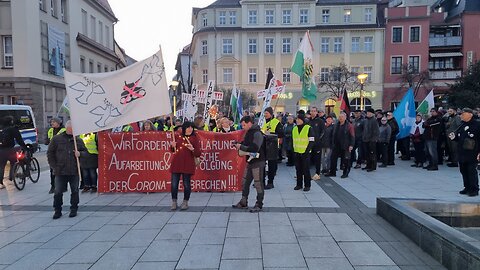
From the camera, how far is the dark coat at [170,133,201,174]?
7.09 metres

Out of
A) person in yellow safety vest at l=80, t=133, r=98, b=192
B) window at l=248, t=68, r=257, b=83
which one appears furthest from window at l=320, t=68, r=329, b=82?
person in yellow safety vest at l=80, t=133, r=98, b=192

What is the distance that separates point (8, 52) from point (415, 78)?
4382cm

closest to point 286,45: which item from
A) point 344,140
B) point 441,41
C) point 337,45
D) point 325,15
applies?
point 325,15

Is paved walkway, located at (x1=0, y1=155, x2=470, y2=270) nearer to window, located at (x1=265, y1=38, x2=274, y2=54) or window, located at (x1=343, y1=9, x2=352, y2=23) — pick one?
window, located at (x1=265, y1=38, x2=274, y2=54)

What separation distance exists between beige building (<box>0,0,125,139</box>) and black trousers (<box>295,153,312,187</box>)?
61.8 ft

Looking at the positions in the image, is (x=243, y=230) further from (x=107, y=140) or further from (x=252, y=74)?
(x=252, y=74)

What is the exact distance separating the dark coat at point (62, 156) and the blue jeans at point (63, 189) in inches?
5.4

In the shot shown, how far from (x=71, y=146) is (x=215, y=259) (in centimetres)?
382

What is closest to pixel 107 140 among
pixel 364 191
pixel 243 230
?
pixel 243 230

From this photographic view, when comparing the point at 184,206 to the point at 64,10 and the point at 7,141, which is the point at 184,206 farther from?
the point at 64,10

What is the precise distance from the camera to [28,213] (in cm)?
708

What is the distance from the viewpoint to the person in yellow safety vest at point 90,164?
8820mm

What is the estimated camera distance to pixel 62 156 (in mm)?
6852

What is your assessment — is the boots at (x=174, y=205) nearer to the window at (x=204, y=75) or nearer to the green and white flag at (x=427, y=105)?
the green and white flag at (x=427, y=105)
